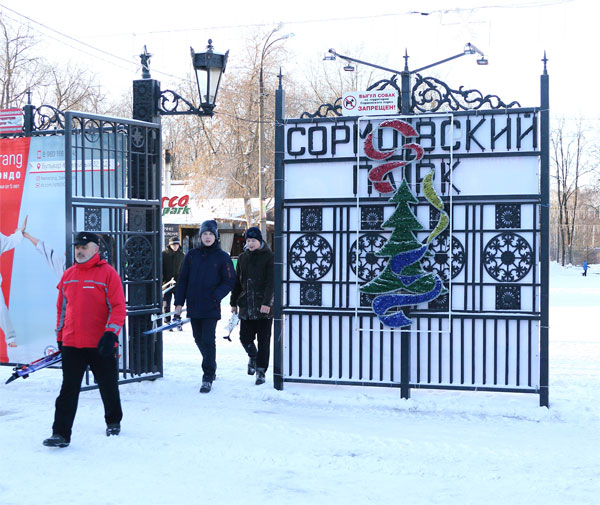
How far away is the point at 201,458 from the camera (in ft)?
19.3

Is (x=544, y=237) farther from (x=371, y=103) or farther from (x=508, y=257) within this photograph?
(x=371, y=103)

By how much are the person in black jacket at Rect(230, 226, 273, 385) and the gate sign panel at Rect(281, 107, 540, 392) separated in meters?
0.59

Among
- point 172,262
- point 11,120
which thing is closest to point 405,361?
point 11,120

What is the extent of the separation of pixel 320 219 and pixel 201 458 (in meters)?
3.17

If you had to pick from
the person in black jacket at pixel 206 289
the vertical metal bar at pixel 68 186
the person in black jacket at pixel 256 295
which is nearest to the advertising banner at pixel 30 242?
the vertical metal bar at pixel 68 186

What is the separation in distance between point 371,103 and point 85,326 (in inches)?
148

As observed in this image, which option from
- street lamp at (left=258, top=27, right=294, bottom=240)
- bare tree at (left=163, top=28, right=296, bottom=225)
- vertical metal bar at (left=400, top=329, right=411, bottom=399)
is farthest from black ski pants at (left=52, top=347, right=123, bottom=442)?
bare tree at (left=163, top=28, right=296, bottom=225)

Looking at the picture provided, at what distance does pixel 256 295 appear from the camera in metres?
8.91

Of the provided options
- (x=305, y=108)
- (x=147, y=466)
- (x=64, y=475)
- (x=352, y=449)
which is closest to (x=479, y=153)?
(x=352, y=449)

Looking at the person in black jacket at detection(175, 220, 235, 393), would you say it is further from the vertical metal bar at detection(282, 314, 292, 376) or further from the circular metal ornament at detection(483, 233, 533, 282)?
the circular metal ornament at detection(483, 233, 533, 282)

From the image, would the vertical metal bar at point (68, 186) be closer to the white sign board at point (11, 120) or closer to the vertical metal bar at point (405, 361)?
the white sign board at point (11, 120)

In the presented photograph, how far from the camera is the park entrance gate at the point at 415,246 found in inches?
304

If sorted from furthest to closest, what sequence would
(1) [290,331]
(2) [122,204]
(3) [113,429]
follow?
(2) [122,204], (1) [290,331], (3) [113,429]

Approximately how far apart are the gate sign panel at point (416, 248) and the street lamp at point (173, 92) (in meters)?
1.51
